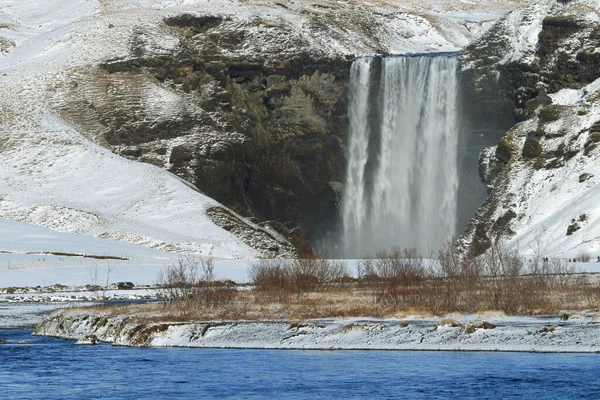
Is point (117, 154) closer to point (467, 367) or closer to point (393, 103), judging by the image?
point (393, 103)

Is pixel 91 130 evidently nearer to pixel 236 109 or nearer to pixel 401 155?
pixel 236 109

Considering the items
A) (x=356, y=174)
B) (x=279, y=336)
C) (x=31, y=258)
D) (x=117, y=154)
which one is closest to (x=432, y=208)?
(x=356, y=174)

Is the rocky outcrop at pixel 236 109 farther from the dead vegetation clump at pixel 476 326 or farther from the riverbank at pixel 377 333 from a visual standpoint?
the dead vegetation clump at pixel 476 326

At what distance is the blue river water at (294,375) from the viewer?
4412 cm

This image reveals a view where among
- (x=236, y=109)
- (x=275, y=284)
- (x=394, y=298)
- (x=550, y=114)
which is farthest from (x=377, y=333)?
(x=236, y=109)

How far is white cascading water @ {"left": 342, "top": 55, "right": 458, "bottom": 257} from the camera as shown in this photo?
5704 inches

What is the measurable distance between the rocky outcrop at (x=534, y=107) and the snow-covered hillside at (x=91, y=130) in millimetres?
26605

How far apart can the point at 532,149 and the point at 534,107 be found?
8029mm

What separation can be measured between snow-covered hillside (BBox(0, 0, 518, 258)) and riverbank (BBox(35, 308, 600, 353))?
56710 mm

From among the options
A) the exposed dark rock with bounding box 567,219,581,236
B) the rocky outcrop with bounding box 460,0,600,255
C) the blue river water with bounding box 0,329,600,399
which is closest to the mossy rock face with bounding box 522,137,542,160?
the rocky outcrop with bounding box 460,0,600,255

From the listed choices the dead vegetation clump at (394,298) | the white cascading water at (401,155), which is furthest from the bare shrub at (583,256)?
the white cascading water at (401,155)

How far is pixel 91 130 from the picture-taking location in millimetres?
155625

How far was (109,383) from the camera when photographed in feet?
155

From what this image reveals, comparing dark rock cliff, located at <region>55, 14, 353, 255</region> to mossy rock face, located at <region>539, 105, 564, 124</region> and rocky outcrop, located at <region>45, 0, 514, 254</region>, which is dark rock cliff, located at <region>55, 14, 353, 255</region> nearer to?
rocky outcrop, located at <region>45, 0, 514, 254</region>
